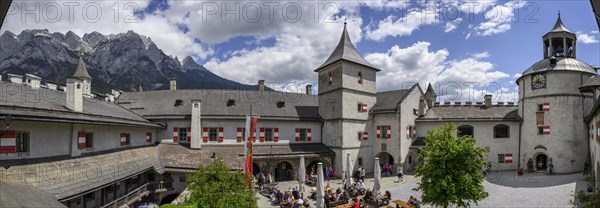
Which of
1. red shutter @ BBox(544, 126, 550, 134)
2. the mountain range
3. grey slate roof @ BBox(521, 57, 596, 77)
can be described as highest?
the mountain range

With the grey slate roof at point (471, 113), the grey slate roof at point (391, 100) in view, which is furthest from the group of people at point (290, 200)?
the grey slate roof at point (471, 113)

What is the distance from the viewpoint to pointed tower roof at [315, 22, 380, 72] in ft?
108

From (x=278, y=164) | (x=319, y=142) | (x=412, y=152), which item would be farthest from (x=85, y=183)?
(x=412, y=152)

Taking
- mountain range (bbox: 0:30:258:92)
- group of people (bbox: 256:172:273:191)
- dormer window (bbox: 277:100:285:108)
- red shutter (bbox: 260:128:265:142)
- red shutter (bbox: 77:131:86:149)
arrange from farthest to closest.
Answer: mountain range (bbox: 0:30:258:92)
dormer window (bbox: 277:100:285:108)
red shutter (bbox: 260:128:265:142)
group of people (bbox: 256:172:273:191)
red shutter (bbox: 77:131:86:149)

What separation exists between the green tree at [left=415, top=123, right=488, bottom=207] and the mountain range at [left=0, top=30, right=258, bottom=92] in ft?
402

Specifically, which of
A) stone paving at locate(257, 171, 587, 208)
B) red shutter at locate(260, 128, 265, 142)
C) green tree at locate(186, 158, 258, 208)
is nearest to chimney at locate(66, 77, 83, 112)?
green tree at locate(186, 158, 258, 208)

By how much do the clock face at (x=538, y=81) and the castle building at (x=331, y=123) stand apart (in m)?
0.09

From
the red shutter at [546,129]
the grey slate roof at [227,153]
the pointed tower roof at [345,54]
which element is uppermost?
the pointed tower roof at [345,54]

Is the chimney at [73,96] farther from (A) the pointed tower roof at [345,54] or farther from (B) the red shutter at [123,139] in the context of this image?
(A) the pointed tower roof at [345,54]

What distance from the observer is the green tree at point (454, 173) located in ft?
51.7

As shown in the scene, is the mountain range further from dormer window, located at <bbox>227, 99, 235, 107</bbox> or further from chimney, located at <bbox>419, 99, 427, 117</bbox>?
chimney, located at <bbox>419, 99, 427, 117</bbox>

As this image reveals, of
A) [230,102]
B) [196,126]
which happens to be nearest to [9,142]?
[196,126]

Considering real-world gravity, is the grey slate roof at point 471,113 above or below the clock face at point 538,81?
below

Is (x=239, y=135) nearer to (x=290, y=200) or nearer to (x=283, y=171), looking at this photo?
(x=283, y=171)
